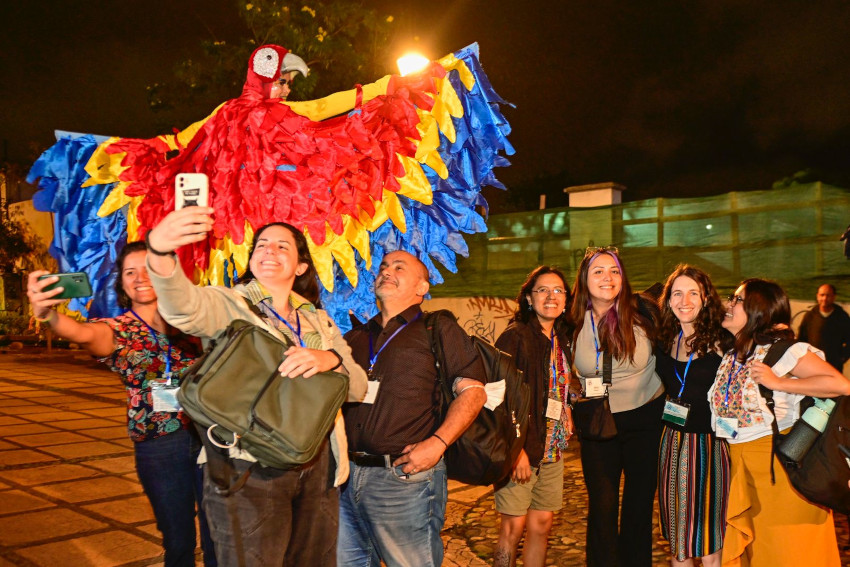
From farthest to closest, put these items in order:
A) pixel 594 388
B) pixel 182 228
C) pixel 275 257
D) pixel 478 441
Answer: pixel 594 388 → pixel 478 441 → pixel 275 257 → pixel 182 228

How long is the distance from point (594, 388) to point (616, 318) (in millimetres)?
366

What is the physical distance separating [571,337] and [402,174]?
1.48m

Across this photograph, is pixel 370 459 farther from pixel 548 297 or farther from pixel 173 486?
pixel 548 297

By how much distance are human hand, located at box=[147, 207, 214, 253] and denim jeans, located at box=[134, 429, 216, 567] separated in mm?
1293

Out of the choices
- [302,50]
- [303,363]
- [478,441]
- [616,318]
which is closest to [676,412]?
[616,318]

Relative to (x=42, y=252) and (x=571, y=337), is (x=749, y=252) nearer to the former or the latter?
(x=571, y=337)

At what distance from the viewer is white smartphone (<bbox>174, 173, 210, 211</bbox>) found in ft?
5.93

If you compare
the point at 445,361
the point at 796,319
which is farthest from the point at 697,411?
the point at 796,319

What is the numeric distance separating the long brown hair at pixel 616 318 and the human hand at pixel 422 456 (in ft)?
4.42

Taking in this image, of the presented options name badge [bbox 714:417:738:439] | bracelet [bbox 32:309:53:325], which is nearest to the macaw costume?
bracelet [bbox 32:309:53:325]

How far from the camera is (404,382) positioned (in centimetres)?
268

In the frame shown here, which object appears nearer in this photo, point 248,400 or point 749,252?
point 248,400

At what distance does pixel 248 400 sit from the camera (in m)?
1.97

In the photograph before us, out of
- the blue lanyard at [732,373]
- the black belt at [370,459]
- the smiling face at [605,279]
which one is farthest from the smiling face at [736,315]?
the black belt at [370,459]
